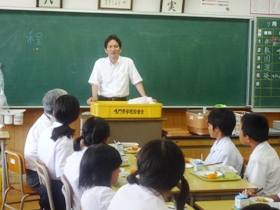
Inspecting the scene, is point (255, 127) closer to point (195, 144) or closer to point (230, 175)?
point (230, 175)

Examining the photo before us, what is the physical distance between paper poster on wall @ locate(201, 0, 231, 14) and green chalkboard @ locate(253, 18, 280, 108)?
46cm

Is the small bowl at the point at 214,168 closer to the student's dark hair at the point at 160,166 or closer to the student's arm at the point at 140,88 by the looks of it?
the student's dark hair at the point at 160,166

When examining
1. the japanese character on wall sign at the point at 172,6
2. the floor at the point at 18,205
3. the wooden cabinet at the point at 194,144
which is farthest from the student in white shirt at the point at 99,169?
the japanese character on wall sign at the point at 172,6

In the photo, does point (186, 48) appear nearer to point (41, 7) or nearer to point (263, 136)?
point (41, 7)

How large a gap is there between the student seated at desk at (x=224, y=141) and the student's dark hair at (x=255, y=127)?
0.36m

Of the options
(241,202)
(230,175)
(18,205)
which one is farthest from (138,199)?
(18,205)

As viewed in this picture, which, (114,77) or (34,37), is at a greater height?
(34,37)

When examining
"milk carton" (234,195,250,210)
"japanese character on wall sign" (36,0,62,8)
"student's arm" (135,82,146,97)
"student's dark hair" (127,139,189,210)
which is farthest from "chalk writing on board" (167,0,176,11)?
"student's dark hair" (127,139,189,210)

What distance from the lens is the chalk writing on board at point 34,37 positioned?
16.8 feet

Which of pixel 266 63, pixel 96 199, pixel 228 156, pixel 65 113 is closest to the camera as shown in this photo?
pixel 96 199

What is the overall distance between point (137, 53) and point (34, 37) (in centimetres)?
128

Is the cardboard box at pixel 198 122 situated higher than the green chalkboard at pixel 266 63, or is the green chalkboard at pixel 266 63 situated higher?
the green chalkboard at pixel 266 63

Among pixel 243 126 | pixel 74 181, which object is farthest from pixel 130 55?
pixel 74 181

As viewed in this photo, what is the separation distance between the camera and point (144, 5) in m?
5.35
